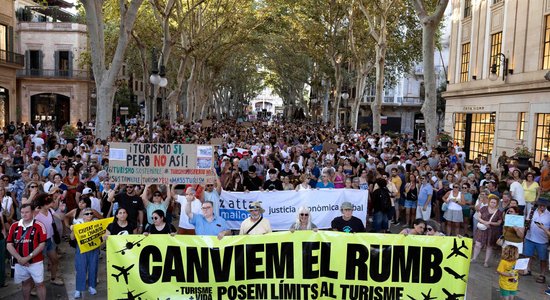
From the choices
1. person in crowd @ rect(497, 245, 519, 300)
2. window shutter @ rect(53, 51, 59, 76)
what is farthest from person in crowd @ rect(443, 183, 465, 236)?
window shutter @ rect(53, 51, 59, 76)

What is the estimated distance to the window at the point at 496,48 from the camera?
23603 millimetres

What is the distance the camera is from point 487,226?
10.1m

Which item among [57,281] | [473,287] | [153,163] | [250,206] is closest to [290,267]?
[250,206]

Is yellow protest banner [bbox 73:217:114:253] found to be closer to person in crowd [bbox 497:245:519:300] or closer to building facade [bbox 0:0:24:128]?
person in crowd [bbox 497:245:519:300]

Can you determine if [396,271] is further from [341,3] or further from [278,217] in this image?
[341,3]

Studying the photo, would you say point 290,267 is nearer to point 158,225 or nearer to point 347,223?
point 347,223

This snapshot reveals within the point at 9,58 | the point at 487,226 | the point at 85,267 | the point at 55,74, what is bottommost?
the point at 85,267

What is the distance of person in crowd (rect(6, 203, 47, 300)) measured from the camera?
6.95 metres

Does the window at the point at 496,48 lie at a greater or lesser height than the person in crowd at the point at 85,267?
greater

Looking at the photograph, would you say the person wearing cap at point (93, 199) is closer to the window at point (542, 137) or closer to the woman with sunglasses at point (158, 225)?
the woman with sunglasses at point (158, 225)

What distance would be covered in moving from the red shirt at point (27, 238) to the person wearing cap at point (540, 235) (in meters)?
8.38

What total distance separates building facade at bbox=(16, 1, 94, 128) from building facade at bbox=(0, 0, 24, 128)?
9907mm

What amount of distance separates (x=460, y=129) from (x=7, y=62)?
30.5 m

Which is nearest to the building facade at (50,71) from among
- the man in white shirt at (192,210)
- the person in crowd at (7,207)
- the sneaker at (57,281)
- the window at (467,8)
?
the window at (467,8)
